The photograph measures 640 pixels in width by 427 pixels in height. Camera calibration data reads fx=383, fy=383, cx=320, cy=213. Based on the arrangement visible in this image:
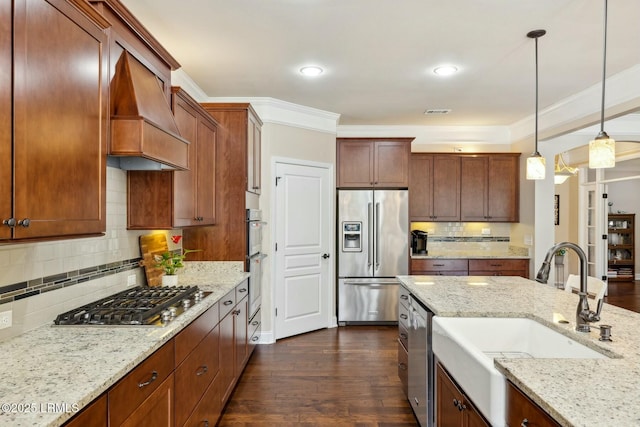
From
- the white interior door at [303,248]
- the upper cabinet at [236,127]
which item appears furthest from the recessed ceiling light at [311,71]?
the white interior door at [303,248]

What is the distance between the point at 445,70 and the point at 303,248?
Result: 2461 mm

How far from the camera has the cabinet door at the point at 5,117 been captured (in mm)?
1181

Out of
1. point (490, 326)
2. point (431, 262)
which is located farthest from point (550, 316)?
point (431, 262)

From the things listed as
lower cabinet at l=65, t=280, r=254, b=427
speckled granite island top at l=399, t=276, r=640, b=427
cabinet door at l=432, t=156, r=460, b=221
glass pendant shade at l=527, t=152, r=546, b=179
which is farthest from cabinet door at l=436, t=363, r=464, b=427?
cabinet door at l=432, t=156, r=460, b=221

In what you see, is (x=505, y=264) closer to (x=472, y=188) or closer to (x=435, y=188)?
(x=472, y=188)

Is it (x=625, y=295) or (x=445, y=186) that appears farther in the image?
(x=625, y=295)

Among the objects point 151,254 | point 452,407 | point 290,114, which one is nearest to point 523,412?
point 452,407

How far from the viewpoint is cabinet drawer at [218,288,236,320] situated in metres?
2.66

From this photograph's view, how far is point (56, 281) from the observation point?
1.95 metres

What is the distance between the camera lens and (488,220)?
217 inches

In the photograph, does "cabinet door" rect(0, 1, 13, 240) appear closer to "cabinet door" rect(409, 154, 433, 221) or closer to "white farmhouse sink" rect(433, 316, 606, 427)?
"white farmhouse sink" rect(433, 316, 606, 427)

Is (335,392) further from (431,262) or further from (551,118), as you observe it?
(551,118)

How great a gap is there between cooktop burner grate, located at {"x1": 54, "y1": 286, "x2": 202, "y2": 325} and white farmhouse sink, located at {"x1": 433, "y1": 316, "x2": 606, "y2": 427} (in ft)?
4.53

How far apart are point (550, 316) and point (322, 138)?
344 centimetres
